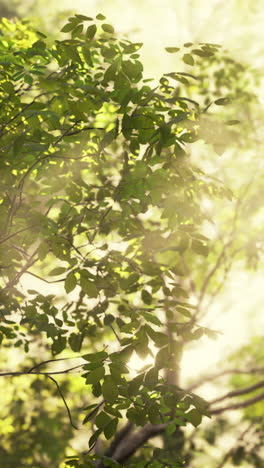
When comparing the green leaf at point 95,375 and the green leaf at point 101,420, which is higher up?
the green leaf at point 95,375

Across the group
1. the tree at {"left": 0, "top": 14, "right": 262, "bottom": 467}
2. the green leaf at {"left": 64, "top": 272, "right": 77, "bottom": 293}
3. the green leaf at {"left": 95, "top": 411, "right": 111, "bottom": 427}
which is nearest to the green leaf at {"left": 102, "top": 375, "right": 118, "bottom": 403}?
the tree at {"left": 0, "top": 14, "right": 262, "bottom": 467}

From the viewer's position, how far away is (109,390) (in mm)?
2318

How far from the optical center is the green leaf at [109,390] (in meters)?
2.32

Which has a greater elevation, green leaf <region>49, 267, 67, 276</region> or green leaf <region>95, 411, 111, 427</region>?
green leaf <region>49, 267, 67, 276</region>

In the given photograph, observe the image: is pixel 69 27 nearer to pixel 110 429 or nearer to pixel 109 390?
pixel 109 390

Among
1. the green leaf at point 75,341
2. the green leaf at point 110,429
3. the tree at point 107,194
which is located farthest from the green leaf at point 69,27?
the green leaf at point 110,429

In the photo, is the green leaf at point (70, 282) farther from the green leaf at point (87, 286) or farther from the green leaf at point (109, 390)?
the green leaf at point (109, 390)

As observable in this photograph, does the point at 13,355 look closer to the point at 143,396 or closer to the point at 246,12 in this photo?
the point at 143,396

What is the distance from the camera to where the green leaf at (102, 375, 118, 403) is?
2.32 m

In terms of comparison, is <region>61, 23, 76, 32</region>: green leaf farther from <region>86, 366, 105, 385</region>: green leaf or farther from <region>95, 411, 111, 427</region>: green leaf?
<region>95, 411, 111, 427</region>: green leaf

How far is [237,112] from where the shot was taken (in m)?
8.00

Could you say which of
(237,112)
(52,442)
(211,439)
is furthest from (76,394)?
(237,112)

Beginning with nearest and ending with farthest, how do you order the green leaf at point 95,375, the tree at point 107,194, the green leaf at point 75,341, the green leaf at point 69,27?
the green leaf at point 95,375 < the tree at point 107,194 < the green leaf at point 69,27 < the green leaf at point 75,341

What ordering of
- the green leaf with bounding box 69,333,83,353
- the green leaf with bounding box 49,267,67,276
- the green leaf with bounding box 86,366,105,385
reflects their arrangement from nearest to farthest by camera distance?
the green leaf with bounding box 86,366,105,385 → the green leaf with bounding box 49,267,67,276 → the green leaf with bounding box 69,333,83,353
